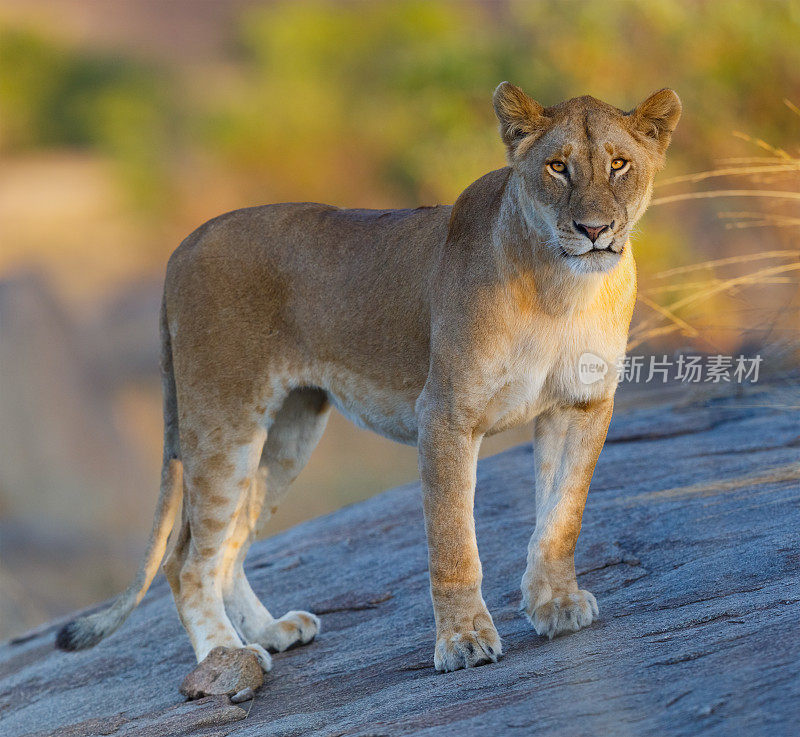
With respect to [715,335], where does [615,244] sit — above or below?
above

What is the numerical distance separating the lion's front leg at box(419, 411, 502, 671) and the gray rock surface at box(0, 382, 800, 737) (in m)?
0.09

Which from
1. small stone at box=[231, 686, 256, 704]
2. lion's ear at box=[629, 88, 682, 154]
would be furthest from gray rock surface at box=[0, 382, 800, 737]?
lion's ear at box=[629, 88, 682, 154]

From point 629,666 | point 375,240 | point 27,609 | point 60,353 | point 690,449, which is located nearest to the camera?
point 629,666

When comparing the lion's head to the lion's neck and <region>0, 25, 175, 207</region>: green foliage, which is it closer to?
the lion's neck

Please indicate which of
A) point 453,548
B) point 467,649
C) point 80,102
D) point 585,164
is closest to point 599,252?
point 585,164

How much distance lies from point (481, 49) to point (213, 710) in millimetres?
14906

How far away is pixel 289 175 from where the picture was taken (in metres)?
20.9

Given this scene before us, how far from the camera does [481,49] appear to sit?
683 inches

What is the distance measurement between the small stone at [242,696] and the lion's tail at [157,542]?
0.72 m

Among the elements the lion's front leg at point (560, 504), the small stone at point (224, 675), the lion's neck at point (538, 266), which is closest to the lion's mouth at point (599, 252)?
the lion's neck at point (538, 266)

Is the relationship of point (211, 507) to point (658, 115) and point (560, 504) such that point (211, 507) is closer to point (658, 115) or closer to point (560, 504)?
point (560, 504)

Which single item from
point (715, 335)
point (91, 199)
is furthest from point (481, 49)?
point (715, 335)

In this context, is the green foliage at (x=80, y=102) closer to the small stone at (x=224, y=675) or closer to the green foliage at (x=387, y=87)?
Answer: the green foliage at (x=387, y=87)

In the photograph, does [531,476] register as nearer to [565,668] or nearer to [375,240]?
[375,240]
